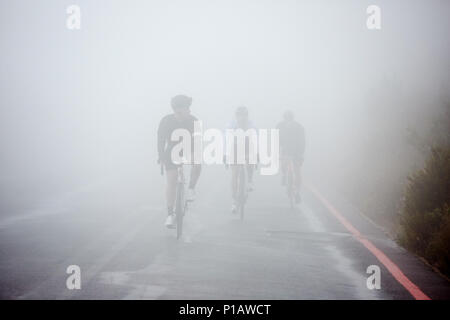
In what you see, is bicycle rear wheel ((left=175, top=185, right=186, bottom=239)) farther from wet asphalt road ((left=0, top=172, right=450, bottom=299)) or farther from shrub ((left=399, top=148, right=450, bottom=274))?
shrub ((left=399, top=148, right=450, bottom=274))

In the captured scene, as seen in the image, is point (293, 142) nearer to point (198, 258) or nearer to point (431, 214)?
point (431, 214)

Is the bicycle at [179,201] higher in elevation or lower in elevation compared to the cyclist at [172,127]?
lower

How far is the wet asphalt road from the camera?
761 cm

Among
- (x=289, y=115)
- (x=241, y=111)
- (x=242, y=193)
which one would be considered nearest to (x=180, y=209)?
(x=242, y=193)

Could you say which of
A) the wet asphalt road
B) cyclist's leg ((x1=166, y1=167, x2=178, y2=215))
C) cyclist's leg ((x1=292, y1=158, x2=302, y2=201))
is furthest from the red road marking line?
cyclist's leg ((x1=166, y1=167, x2=178, y2=215))

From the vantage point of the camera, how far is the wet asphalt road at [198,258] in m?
7.61

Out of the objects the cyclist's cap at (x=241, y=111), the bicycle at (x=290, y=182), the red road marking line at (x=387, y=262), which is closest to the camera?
the red road marking line at (x=387, y=262)

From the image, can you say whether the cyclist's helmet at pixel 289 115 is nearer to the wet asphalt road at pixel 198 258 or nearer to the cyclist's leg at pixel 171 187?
the wet asphalt road at pixel 198 258

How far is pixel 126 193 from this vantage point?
1816 cm

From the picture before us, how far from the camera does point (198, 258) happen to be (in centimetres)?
952

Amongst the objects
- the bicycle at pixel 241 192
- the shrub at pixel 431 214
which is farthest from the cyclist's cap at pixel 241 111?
the shrub at pixel 431 214

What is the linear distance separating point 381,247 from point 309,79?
83982 mm

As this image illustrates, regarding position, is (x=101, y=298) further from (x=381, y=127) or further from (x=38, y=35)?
(x=38, y=35)

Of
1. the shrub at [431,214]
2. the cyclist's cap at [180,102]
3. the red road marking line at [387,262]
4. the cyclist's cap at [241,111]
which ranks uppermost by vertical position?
the cyclist's cap at [180,102]
